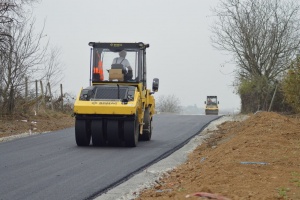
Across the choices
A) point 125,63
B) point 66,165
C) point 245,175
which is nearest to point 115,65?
point 125,63

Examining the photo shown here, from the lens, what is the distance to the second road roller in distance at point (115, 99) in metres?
13.8

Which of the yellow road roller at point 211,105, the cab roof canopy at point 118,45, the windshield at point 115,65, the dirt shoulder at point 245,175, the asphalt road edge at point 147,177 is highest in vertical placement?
the cab roof canopy at point 118,45

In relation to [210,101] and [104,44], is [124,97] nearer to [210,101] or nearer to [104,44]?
[104,44]

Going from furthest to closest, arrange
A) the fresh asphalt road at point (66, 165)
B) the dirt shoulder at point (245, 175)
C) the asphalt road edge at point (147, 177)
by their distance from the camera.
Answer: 1. the fresh asphalt road at point (66, 165)
2. the asphalt road edge at point (147, 177)
3. the dirt shoulder at point (245, 175)

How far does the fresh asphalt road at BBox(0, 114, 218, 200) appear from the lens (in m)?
7.89

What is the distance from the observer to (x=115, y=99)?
1417cm

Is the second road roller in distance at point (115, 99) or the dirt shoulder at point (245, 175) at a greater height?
the second road roller in distance at point (115, 99)

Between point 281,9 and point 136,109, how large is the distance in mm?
21033

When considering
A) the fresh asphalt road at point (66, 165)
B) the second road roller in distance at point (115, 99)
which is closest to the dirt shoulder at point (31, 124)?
the fresh asphalt road at point (66, 165)

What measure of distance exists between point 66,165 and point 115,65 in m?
5.31

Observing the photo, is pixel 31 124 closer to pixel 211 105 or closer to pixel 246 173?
pixel 246 173

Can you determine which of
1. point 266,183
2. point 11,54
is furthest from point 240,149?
point 11,54

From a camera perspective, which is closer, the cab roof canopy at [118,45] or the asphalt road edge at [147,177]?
the asphalt road edge at [147,177]

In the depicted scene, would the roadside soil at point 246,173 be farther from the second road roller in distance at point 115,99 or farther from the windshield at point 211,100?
the windshield at point 211,100
